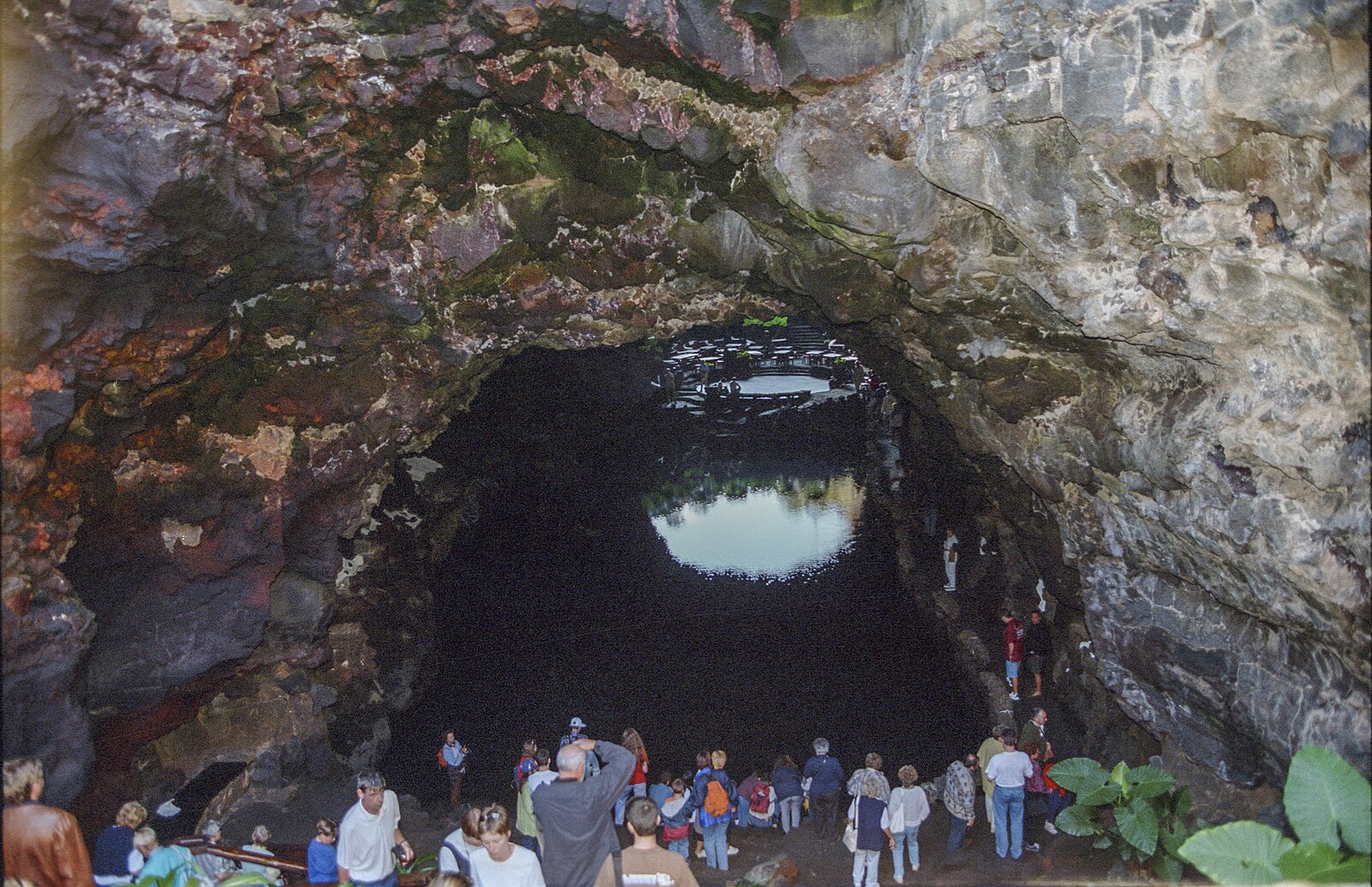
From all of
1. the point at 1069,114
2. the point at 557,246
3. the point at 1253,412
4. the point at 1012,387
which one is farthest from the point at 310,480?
the point at 1253,412

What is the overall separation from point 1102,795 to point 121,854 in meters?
7.22

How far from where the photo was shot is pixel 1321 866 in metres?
5.63

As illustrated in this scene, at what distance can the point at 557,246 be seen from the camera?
10.7m

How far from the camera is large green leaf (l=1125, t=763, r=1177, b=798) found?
827 cm

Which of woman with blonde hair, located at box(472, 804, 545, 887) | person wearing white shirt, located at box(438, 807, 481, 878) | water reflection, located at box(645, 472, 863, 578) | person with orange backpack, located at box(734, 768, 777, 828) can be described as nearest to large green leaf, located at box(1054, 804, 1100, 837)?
person with orange backpack, located at box(734, 768, 777, 828)

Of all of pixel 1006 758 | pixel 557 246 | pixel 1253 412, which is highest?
pixel 557 246

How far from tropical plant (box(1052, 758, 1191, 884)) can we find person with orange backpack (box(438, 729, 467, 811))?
585 centimetres

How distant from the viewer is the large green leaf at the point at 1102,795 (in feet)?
27.4

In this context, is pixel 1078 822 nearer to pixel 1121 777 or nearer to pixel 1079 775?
pixel 1079 775

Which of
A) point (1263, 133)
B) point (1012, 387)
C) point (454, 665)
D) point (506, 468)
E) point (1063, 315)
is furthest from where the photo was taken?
point (506, 468)

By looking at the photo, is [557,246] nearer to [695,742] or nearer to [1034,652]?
[695,742]

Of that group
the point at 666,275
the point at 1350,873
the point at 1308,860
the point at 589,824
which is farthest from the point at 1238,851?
the point at 666,275

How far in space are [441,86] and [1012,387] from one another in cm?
616

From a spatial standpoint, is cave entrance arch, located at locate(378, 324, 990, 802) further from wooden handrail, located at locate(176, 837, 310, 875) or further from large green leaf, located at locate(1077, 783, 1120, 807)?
wooden handrail, located at locate(176, 837, 310, 875)
